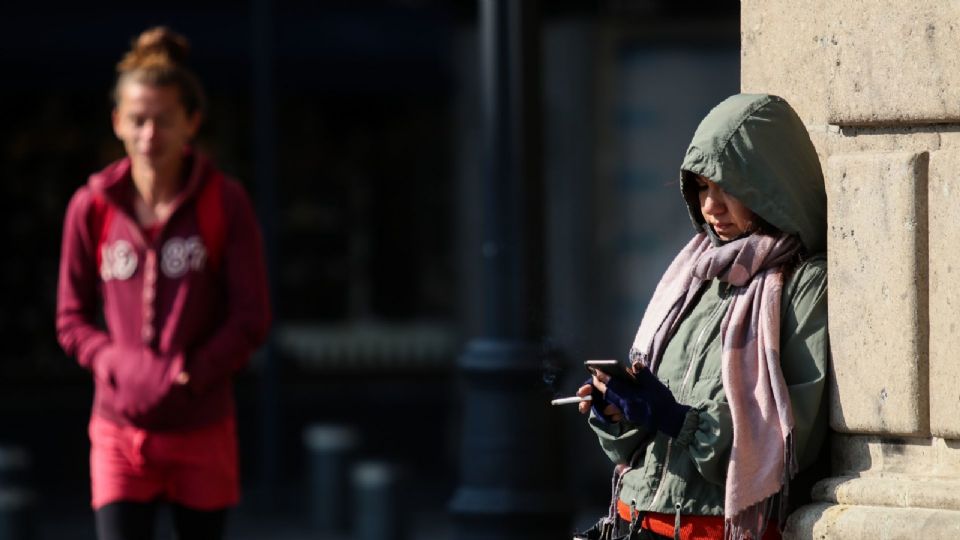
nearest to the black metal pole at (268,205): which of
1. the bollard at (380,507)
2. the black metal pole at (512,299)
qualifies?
the bollard at (380,507)

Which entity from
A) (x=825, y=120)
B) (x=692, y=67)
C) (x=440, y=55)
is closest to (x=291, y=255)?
(x=440, y=55)

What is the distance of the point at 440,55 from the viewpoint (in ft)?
42.9

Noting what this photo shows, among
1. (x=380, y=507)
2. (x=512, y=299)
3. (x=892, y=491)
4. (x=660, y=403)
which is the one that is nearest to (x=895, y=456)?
(x=892, y=491)

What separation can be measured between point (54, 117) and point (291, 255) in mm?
1992

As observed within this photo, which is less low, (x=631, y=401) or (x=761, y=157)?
(x=761, y=157)

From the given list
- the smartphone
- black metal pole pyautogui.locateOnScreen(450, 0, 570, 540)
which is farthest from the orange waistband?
black metal pole pyautogui.locateOnScreen(450, 0, 570, 540)

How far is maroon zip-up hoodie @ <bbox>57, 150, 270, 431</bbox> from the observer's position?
5621 millimetres

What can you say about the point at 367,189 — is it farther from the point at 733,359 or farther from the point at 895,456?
the point at 733,359

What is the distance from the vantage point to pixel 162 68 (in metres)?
5.86

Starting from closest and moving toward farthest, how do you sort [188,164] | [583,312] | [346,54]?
[188,164]
[583,312]
[346,54]

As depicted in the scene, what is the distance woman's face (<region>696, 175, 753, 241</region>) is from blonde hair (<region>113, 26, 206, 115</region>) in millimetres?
2246

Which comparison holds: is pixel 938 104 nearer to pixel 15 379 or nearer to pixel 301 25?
pixel 301 25

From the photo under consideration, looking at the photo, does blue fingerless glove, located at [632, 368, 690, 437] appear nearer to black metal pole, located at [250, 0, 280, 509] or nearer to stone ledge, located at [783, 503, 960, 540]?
stone ledge, located at [783, 503, 960, 540]

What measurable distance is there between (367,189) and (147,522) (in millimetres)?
9481
